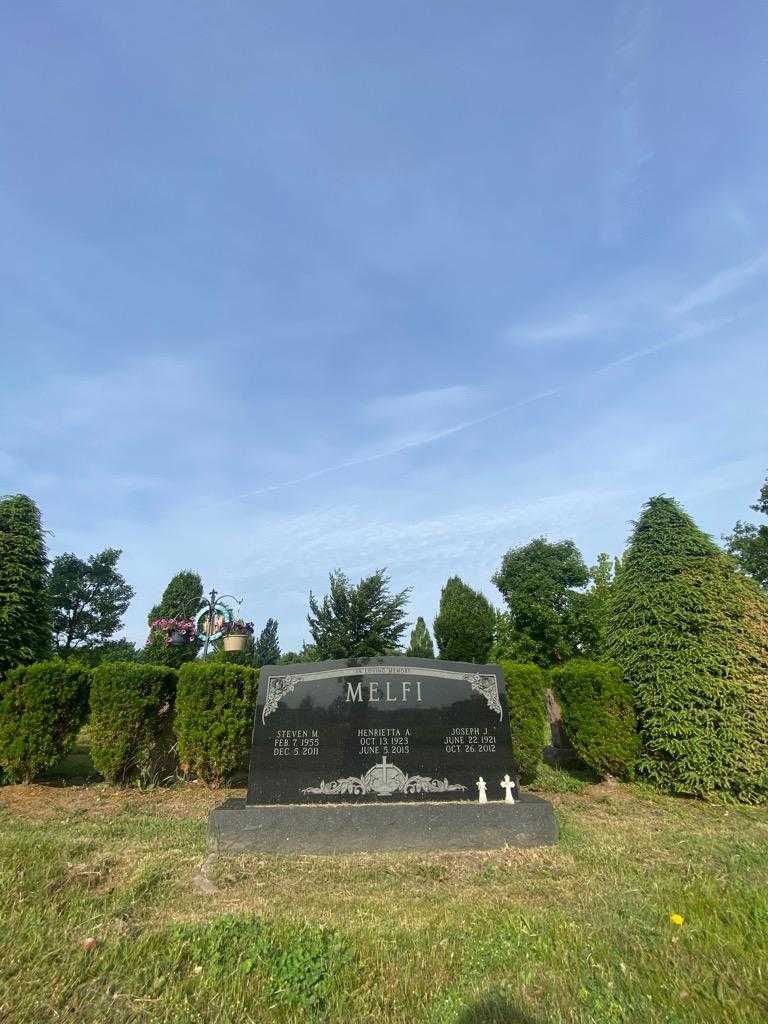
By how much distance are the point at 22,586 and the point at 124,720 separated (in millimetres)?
3498

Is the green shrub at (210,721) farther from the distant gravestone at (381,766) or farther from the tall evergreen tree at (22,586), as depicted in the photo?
the tall evergreen tree at (22,586)

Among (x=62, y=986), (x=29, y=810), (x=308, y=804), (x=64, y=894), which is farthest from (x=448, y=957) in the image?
(x=29, y=810)

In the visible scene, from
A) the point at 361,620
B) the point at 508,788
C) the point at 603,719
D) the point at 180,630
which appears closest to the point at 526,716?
the point at 603,719

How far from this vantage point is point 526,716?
333 inches

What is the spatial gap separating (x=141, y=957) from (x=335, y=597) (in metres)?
24.1

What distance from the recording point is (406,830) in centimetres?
599

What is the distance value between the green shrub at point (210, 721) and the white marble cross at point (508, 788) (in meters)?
4.20

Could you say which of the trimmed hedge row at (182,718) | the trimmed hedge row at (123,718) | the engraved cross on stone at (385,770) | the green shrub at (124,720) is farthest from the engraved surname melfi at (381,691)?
the green shrub at (124,720)

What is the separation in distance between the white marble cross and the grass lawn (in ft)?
2.70

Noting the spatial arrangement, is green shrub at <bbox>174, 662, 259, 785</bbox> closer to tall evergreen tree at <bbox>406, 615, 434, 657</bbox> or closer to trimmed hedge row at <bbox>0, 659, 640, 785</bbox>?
trimmed hedge row at <bbox>0, 659, 640, 785</bbox>

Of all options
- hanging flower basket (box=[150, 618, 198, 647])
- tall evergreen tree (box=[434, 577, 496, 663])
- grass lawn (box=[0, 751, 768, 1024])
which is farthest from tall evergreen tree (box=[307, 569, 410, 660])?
grass lawn (box=[0, 751, 768, 1024])

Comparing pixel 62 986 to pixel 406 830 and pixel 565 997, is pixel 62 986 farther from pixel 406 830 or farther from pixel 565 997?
pixel 406 830

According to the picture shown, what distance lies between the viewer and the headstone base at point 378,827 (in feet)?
19.0

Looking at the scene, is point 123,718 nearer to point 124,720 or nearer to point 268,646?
point 124,720
